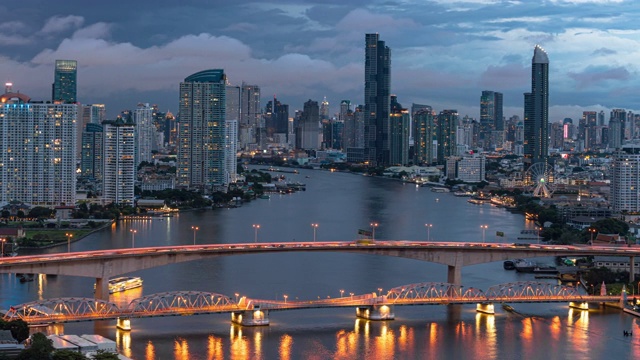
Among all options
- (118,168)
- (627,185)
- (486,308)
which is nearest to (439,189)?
(627,185)

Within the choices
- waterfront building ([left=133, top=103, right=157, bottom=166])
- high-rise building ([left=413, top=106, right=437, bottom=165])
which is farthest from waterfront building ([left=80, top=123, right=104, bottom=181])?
high-rise building ([left=413, top=106, right=437, bottom=165])

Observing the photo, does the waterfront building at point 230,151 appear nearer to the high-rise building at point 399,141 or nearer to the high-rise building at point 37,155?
the high-rise building at point 37,155

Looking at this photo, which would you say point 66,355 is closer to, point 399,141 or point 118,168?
point 118,168

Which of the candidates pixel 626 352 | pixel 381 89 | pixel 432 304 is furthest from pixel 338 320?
pixel 381 89

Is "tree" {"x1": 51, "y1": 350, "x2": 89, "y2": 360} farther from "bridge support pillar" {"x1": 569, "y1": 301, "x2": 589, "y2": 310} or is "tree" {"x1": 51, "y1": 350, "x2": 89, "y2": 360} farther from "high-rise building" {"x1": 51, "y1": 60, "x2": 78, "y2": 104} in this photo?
"high-rise building" {"x1": 51, "y1": 60, "x2": 78, "y2": 104}

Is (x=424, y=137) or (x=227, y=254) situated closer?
(x=227, y=254)
